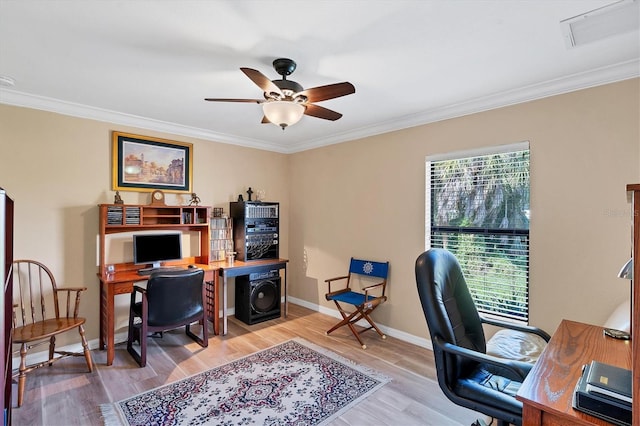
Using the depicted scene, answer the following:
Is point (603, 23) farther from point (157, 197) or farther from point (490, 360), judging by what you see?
point (157, 197)

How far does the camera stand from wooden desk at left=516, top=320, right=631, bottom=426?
1.09 meters

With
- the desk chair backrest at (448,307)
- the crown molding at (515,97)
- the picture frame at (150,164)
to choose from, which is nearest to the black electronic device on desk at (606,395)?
the desk chair backrest at (448,307)

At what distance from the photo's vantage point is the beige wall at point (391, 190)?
2350 millimetres

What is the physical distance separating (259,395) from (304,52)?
2606 millimetres

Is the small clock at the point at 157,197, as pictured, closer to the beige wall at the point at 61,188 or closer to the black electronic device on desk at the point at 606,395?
the beige wall at the point at 61,188

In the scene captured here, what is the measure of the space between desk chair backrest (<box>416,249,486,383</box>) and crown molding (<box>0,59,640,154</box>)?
5.61 feet

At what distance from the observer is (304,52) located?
2.08m

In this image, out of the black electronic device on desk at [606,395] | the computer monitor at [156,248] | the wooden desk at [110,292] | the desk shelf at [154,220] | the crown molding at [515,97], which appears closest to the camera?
the black electronic device on desk at [606,395]

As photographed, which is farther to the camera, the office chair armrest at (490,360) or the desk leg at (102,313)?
the desk leg at (102,313)

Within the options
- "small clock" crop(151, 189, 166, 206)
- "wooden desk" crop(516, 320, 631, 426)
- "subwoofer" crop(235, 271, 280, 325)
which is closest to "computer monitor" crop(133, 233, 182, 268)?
"small clock" crop(151, 189, 166, 206)

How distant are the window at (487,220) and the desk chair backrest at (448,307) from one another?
43.3 inches

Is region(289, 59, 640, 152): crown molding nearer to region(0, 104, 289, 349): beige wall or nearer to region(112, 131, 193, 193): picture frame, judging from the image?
region(112, 131, 193, 193): picture frame

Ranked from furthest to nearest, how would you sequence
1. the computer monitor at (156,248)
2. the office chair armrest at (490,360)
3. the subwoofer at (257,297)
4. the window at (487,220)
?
the subwoofer at (257,297) → the computer monitor at (156,248) → the window at (487,220) → the office chair armrest at (490,360)

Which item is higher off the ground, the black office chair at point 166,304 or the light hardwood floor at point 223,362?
the black office chair at point 166,304
